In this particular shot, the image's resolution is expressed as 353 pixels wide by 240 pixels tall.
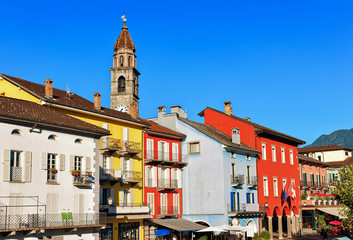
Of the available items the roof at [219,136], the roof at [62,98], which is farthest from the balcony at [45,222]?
the roof at [219,136]

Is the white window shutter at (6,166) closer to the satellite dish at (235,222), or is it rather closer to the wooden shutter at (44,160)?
the wooden shutter at (44,160)

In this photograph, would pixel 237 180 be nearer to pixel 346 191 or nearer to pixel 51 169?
pixel 346 191

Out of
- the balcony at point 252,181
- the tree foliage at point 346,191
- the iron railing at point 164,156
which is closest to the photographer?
the tree foliage at point 346,191

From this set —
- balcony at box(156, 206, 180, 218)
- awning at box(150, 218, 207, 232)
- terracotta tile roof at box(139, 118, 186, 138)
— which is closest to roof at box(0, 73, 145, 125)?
terracotta tile roof at box(139, 118, 186, 138)

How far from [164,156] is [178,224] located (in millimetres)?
6659

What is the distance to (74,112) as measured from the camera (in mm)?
35656

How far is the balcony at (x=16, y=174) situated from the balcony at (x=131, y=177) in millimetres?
12083

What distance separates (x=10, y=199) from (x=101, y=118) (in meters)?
12.8

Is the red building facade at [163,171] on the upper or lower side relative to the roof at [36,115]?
lower

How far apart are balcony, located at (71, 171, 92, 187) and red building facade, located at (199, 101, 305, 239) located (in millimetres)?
24548

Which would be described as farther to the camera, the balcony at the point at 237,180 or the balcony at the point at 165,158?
the balcony at the point at 237,180

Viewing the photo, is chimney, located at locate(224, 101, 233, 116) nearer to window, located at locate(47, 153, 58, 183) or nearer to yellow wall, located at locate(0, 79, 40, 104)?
yellow wall, located at locate(0, 79, 40, 104)

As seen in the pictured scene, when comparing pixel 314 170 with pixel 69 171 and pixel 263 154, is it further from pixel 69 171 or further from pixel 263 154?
pixel 69 171

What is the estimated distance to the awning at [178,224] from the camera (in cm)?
4012
